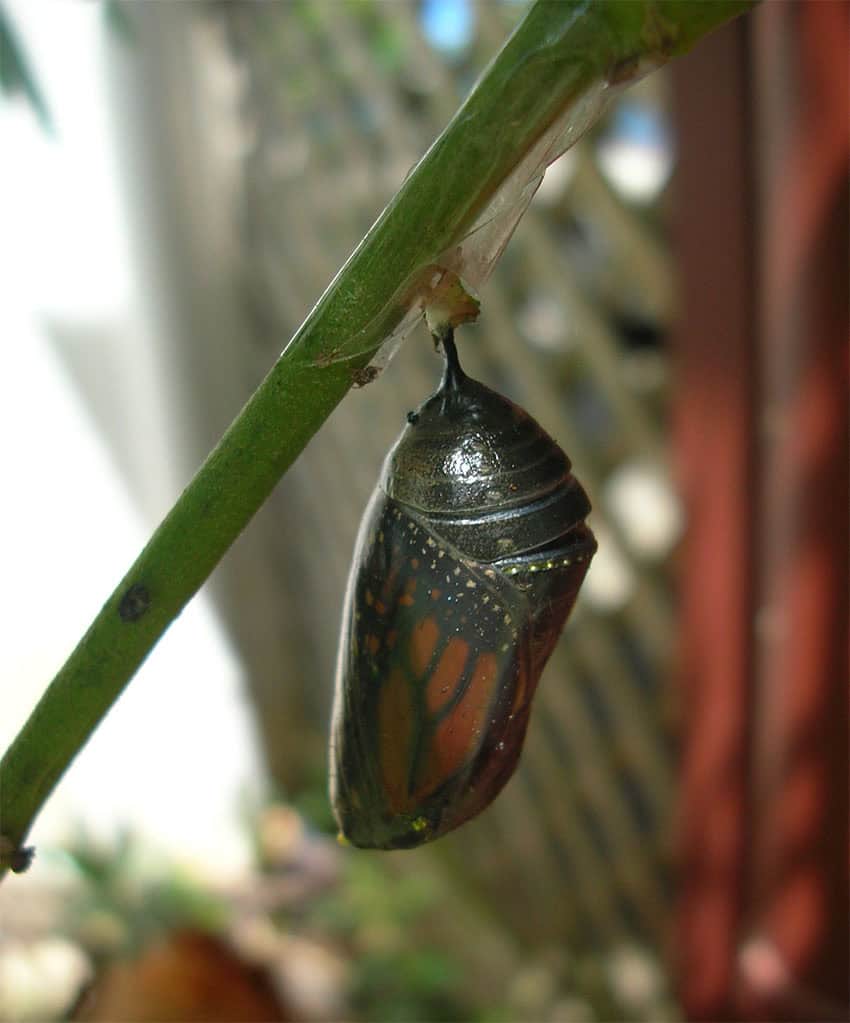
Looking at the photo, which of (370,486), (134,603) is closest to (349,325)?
(134,603)

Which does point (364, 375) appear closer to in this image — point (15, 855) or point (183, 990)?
point (15, 855)

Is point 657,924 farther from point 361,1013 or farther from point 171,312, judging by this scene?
point 171,312

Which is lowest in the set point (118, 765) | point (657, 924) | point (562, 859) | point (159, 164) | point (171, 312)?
point (657, 924)

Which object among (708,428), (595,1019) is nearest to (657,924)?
(595,1019)

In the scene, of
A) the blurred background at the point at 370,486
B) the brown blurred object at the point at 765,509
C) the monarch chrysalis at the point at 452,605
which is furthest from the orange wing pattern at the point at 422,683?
the brown blurred object at the point at 765,509

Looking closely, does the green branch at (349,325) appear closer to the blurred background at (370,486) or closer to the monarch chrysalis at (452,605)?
the monarch chrysalis at (452,605)

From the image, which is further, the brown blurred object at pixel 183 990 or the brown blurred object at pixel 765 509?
the brown blurred object at pixel 183 990
